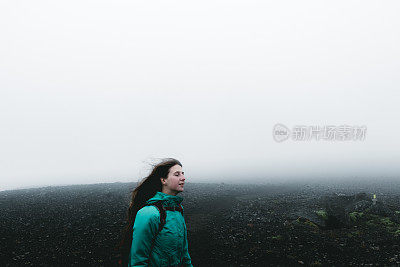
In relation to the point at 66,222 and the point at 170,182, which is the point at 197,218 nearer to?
the point at 66,222

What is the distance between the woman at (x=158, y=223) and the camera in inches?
141

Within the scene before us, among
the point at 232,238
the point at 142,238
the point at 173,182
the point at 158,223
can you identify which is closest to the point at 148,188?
the point at 173,182

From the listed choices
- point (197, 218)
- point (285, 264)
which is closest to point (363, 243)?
point (285, 264)

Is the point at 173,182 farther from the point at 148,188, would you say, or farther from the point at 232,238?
the point at 232,238

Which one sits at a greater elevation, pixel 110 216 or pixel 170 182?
pixel 170 182

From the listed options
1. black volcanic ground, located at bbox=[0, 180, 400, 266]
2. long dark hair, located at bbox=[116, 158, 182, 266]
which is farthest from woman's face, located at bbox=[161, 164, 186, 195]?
black volcanic ground, located at bbox=[0, 180, 400, 266]

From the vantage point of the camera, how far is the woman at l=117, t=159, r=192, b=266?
3574mm

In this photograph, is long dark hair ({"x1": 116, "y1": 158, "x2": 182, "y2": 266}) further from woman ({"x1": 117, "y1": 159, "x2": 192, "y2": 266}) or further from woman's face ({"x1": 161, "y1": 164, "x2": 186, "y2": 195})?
woman's face ({"x1": 161, "y1": 164, "x2": 186, "y2": 195})

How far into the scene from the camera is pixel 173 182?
4.39 meters

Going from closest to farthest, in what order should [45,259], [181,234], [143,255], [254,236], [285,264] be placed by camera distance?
[143,255] < [181,234] < [285,264] < [45,259] < [254,236]

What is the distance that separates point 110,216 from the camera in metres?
25.1

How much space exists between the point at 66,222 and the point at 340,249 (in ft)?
84.2

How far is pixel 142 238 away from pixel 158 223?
35cm

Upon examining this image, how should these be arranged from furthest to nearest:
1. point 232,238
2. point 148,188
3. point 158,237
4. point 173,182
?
point 232,238, point 148,188, point 173,182, point 158,237
